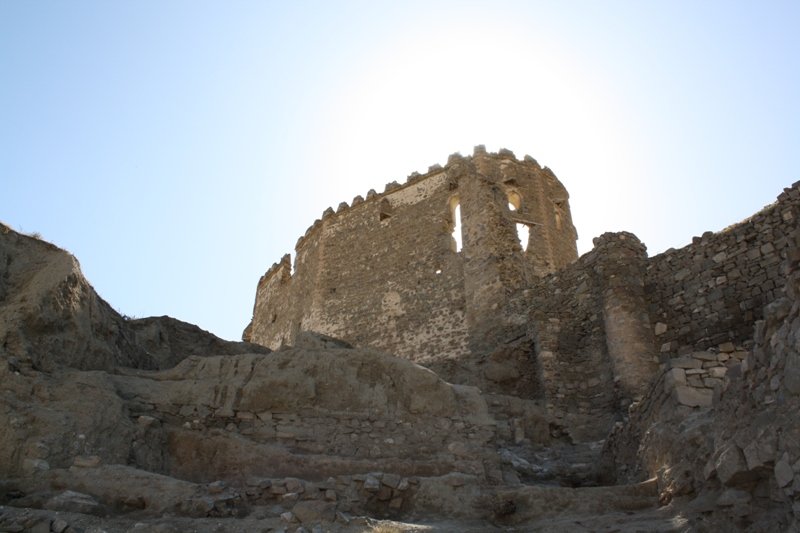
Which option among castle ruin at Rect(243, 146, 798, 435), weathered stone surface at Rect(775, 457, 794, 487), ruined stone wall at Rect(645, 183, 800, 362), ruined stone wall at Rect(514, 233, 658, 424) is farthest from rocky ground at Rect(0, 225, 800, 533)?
ruined stone wall at Rect(645, 183, 800, 362)

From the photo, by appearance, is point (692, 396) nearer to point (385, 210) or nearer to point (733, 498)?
point (733, 498)

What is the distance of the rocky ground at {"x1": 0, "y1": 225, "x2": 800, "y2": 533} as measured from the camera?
4.46 meters

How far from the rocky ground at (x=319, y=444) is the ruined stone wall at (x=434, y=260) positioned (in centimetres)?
755

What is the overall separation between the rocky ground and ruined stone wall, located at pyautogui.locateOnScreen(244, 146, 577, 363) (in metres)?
7.55

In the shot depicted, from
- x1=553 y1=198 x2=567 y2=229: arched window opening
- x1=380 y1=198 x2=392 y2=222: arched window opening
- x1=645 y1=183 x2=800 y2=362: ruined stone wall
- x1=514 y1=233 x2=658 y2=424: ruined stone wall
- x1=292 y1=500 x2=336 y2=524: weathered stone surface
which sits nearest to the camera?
x1=292 y1=500 x2=336 y2=524: weathered stone surface

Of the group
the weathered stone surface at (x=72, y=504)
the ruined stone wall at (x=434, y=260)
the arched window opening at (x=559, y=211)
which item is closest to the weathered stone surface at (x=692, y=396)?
the weathered stone surface at (x=72, y=504)

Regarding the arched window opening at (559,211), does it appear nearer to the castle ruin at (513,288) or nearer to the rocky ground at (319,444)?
the castle ruin at (513,288)

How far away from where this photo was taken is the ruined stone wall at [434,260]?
1664 cm

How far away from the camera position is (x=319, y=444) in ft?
21.7

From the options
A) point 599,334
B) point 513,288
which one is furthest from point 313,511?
point 513,288

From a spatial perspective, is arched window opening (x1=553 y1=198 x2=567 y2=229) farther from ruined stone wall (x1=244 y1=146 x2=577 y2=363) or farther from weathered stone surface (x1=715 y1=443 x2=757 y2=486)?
weathered stone surface (x1=715 y1=443 x2=757 y2=486)

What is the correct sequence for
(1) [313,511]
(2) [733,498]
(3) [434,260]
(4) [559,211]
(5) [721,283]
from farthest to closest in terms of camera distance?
(4) [559,211] < (3) [434,260] < (5) [721,283] < (1) [313,511] < (2) [733,498]

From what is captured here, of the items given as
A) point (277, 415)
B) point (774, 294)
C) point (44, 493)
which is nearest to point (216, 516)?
point (44, 493)

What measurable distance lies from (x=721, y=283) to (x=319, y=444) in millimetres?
7147
